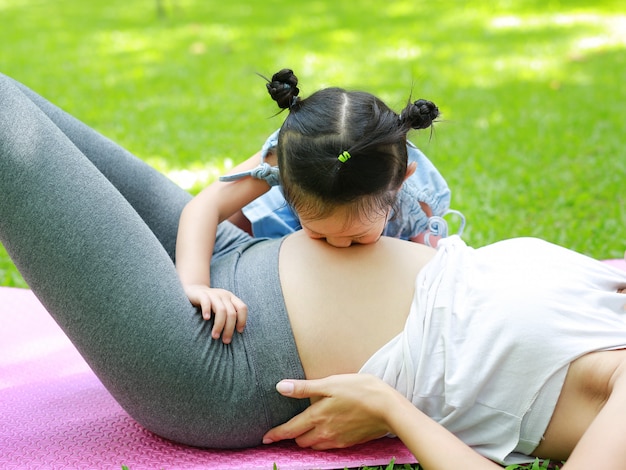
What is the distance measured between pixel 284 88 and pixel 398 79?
5336 millimetres

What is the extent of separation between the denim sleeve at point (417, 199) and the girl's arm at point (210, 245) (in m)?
0.40

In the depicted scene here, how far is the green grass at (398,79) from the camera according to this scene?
14.8 feet

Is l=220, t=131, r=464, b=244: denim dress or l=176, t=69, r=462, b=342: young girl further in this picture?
l=220, t=131, r=464, b=244: denim dress

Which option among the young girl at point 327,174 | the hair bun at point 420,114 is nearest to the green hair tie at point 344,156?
the young girl at point 327,174

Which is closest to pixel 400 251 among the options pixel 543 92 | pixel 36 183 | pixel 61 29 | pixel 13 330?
pixel 36 183

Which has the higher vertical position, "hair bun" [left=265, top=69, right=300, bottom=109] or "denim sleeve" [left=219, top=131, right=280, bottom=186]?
"hair bun" [left=265, top=69, right=300, bottom=109]

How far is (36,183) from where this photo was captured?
73.0 inches

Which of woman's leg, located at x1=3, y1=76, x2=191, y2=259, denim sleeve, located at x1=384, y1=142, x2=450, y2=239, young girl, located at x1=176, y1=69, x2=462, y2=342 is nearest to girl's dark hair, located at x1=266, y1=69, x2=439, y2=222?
young girl, located at x1=176, y1=69, x2=462, y2=342

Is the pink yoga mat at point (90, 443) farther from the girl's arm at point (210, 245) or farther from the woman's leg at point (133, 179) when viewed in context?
the woman's leg at point (133, 179)

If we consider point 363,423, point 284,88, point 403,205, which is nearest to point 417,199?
point 403,205

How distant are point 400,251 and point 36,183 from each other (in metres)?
0.91

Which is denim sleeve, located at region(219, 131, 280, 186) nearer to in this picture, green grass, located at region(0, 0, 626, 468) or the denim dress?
the denim dress

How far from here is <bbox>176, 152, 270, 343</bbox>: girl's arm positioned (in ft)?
6.56

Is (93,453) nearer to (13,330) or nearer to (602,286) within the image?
(13,330)
